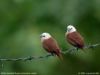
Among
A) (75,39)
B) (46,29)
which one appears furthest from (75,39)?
(46,29)

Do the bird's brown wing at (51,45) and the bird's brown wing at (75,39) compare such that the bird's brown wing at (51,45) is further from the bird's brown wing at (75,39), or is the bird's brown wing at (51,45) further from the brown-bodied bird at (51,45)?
the bird's brown wing at (75,39)

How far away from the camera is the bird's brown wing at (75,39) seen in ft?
33.1

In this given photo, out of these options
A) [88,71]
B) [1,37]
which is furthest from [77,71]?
[1,37]

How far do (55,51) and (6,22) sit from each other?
121 inches

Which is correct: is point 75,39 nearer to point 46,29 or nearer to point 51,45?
point 51,45

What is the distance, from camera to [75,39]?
10.1m

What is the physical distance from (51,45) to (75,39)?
293 mm

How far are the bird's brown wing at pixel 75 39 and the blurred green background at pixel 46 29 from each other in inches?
52.0

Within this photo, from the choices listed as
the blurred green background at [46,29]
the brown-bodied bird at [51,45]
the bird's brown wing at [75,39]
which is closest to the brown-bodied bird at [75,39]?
the bird's brown wing at [75,39]

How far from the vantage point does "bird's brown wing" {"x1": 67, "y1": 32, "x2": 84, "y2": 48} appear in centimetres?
1010

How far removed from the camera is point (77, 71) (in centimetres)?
1238

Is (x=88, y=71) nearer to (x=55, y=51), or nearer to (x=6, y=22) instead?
(x=6, y=22)

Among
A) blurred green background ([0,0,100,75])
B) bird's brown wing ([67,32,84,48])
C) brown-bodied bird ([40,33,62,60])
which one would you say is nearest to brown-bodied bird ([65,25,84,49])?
bird's brown wing ([67,32,84,48])

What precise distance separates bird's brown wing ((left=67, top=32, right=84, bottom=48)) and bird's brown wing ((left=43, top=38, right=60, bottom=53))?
205 mm
